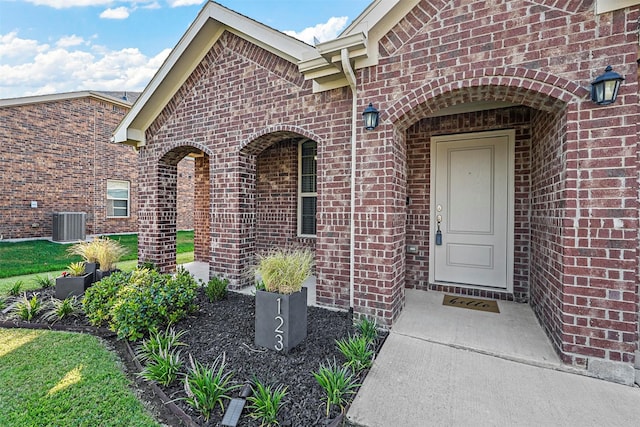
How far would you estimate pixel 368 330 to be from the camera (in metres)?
3.26

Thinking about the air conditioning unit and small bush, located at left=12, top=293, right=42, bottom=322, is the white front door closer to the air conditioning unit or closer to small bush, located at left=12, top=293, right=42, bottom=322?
small bush, located at left=12, top=293, right=42, bottom=322

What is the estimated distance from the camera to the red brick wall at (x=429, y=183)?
439cm

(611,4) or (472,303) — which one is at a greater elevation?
(611,4)

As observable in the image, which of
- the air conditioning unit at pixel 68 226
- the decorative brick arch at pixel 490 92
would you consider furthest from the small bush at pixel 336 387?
the air conditioning unit at pixel 68 226

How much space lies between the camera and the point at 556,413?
2.18m

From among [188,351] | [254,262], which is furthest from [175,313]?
[254,262]

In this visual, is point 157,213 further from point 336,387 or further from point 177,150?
point 336,387

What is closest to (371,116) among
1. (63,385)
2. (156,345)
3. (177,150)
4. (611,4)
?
(611,4)

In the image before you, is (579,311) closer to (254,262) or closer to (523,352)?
(523,352)

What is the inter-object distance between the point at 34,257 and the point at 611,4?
40.7 ft

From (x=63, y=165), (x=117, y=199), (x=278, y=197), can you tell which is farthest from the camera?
(x=117, y=199)

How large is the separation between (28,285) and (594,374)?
340 inches

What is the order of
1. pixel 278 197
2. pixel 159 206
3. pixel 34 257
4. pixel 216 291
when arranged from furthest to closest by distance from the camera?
pixel 34 257
pixel 278 197
pixel 159 206
pixel 216 291

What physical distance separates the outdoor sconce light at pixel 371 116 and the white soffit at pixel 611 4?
217cm
